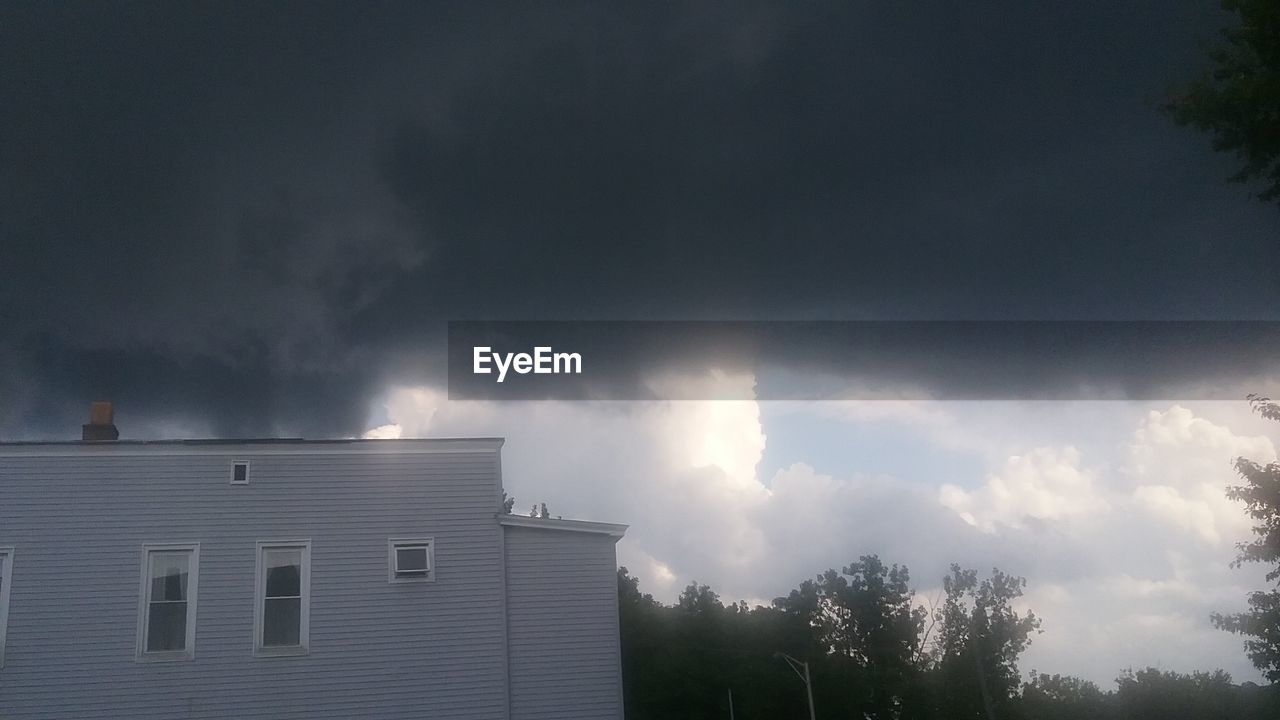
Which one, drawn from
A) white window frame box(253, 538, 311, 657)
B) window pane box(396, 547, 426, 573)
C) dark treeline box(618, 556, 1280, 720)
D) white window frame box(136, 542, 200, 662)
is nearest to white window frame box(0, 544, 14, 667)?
white window frame box(136, 542, 200, 662)

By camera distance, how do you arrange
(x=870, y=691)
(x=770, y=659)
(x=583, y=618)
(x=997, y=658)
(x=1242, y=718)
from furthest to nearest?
(x=997, y=658)
(x=870, y=691)
(x=770, y=659)
(x=1242, y=718)
(x=583, y=618)

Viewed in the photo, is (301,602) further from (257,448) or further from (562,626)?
(562,626)

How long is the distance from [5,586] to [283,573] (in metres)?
4.39

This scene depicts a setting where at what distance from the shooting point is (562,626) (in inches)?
780

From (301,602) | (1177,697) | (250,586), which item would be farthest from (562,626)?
(1177,697)

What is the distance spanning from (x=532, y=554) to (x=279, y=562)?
14.8ft

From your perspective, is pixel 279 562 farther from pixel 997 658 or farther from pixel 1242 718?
pixel 997 658

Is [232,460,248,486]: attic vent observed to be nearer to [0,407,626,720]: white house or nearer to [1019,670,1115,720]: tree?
[0,407,626,720]: white house

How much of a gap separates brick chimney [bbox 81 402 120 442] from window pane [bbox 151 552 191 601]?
2.54 meters

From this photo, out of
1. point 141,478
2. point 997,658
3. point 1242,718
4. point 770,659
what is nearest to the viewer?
point 141,478

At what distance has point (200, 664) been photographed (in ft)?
59.2

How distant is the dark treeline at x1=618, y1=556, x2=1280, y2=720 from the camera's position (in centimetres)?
5797

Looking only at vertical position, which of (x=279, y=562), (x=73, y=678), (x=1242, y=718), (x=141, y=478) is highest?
(x=141, y=478)

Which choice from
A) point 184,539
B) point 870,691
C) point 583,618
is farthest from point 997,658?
point 184,539
